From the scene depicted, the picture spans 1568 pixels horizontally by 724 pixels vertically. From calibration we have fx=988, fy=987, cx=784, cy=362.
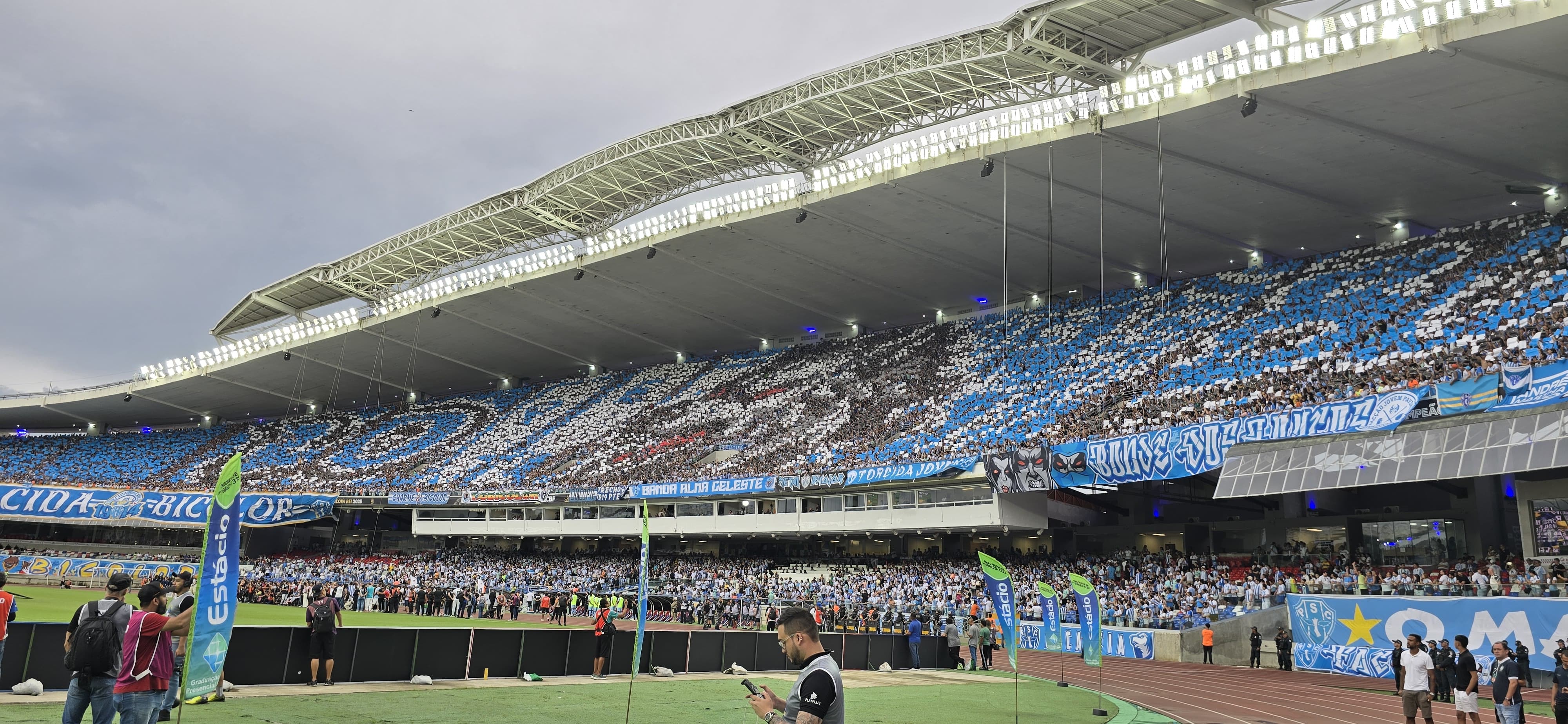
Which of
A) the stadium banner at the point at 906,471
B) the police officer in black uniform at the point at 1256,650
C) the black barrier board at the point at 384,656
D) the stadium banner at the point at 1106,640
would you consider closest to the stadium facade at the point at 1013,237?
the stadium banner at the point at 906,471

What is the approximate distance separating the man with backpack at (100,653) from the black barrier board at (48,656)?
6087 millimetres

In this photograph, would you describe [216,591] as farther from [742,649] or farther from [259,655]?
[742,649]

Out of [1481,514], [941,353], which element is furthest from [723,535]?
[1481,514]

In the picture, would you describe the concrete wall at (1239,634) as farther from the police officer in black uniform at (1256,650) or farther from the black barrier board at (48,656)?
the black barrier board at (48,656)

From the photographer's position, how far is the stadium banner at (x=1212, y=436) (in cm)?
2388

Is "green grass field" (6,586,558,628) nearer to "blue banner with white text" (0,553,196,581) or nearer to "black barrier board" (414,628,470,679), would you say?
"blue banner with white text" (0,553,196,581)

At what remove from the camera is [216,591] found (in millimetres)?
6875

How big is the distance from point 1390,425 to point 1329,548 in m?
11.8

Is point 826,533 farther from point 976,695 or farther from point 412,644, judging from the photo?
point 412,644

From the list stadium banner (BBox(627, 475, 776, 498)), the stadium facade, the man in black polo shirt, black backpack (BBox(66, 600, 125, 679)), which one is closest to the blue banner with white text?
the stadium facade

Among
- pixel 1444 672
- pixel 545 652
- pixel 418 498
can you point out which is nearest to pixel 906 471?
pixel 1444 672

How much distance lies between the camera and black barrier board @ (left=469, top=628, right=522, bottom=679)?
15.5m

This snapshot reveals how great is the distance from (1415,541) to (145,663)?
35.1 m

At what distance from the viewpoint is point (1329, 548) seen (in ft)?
109
